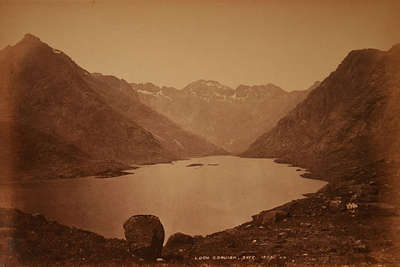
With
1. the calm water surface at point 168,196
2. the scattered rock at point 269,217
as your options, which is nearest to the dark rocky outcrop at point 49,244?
the calm water surface at point 168,196

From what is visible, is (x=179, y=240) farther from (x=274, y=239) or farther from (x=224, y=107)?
(x=224, y=107)

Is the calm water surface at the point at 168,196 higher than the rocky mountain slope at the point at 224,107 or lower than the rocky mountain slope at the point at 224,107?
lower

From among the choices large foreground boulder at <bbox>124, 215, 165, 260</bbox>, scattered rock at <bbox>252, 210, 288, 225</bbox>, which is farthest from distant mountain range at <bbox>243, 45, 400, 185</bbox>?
large foreground boulder at <bbox>124, 215, 165, 260</bbox>

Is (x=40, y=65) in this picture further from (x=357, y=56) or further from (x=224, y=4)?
(x=357, y=56)

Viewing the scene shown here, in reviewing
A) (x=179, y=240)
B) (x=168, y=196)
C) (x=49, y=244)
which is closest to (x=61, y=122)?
(x=49, y=244)

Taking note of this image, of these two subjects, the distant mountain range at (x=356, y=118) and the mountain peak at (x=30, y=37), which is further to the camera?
the mountain peak at (x=30, y=37)

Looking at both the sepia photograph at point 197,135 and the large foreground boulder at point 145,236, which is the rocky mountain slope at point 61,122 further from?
the large foreground boulder at point 145,236

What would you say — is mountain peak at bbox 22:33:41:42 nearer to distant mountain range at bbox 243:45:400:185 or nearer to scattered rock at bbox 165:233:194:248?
scattered rock at bbox 165:233:194:248
